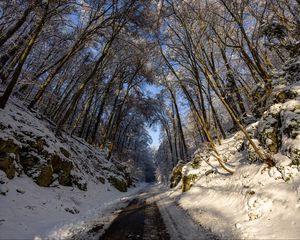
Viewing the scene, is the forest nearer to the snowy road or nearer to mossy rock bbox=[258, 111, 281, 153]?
mossy rock bbox=[258, 111, 281, 153]

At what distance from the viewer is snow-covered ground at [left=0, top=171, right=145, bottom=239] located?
594cm

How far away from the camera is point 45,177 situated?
9.85 metres

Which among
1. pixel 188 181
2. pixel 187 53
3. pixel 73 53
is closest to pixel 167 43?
pixel 187 53

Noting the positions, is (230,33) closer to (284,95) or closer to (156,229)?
(284,95)

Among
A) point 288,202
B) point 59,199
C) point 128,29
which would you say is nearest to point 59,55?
point 128,29

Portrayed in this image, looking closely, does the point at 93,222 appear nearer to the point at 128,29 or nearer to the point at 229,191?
the point at 229,191

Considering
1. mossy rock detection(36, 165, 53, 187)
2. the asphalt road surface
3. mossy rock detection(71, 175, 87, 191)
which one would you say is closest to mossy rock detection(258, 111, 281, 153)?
the asphalt road surface

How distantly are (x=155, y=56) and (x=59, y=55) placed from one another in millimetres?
12966

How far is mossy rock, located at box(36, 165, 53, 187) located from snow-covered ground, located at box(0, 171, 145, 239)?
283mm

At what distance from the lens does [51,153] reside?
10805 mm

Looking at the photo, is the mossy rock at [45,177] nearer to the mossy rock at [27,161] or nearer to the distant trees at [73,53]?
the mossy rock at [27,161]

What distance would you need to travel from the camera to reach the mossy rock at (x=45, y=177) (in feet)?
31.2

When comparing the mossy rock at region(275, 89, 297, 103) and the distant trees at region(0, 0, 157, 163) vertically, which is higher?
the distant trees at region(0, 0, 157, 163)

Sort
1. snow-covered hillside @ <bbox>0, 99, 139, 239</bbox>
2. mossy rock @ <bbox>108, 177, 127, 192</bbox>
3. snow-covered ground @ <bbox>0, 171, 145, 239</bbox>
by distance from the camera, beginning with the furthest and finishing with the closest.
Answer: mossy rock @ <bbox>108, 177, 127, 192</bbox> < snow-covered hillside @ <bbox>0, 99, 139, 239</bbox> < snow-covered ground @ <bbox>0, 171, 145, 239</bbox>
